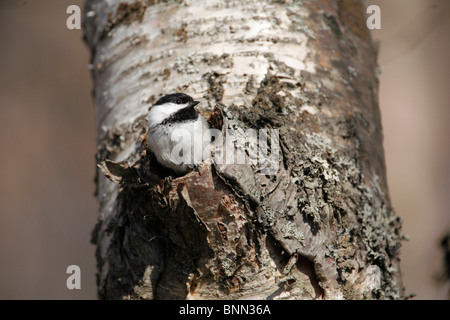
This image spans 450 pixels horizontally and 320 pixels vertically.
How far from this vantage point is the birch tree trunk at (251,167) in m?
1.94

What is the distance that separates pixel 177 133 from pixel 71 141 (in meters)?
4.36

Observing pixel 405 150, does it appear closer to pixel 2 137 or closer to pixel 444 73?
pixel 444 73

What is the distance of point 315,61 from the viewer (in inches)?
91.8

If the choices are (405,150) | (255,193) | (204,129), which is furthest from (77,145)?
(255,193)

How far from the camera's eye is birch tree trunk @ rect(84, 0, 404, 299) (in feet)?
6.37

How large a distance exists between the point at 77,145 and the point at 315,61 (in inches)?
186

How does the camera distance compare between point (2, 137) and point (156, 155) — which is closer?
point (156, 155)

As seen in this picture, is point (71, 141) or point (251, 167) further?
point (71, 141)

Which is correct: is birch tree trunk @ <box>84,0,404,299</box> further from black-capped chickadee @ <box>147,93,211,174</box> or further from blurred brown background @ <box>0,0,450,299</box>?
blurred brown background @ <box>0,0,450,299</box>

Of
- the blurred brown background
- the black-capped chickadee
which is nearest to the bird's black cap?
the black-capped chickadee

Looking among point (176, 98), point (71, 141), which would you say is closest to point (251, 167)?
point (176, 98)

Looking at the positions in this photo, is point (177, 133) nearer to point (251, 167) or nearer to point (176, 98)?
point (176, 98)

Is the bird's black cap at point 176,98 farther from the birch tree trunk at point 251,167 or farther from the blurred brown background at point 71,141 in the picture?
the blurred brown background at point 71,141

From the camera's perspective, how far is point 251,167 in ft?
6.48
